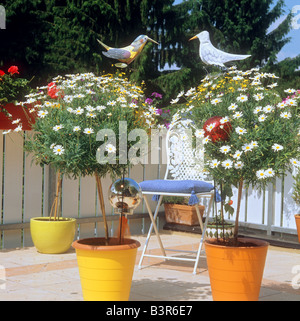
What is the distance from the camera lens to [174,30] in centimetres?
1300

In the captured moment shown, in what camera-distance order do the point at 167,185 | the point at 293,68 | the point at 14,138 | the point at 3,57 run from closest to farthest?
the point at 167,185, the point at 14,138, the point at 3,57, the point at 293,68

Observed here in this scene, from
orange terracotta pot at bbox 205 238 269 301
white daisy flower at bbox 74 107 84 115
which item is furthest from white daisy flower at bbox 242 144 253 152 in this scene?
white daisy flower at bbox 74 107 84 115

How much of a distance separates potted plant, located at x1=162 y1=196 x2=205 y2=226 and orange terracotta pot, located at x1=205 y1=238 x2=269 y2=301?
2665mm

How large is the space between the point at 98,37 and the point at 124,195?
9909mm

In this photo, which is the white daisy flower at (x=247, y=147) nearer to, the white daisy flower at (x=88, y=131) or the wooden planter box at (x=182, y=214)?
the white daisy flower at (x=88, y=131)

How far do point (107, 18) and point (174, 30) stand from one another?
200 centimetres

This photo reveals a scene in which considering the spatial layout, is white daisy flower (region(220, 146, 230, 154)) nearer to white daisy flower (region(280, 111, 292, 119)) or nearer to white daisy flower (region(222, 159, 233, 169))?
white daisy flower (region(222, 159, 233, 169))

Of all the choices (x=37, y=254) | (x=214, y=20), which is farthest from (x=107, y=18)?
(x=37, y=254)

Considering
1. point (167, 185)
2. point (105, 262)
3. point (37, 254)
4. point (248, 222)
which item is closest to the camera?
point (105, 262)

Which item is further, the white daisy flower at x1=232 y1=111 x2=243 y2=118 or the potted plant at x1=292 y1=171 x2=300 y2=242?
the potted plant at x1=292 y1=171 x2=300 y2=242

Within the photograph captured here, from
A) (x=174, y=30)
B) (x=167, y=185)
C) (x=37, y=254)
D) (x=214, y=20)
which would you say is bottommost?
(x=37, y=254)

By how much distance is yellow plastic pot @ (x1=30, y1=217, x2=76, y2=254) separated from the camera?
4.27m

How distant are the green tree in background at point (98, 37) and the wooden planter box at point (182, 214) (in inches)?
266
